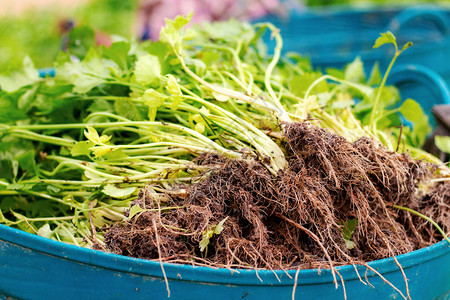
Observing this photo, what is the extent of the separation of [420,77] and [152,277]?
1727mm

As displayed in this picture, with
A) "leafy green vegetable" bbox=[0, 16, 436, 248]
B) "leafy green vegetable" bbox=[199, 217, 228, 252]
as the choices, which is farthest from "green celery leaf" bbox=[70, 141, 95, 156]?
"leafy green vegetable" bbox=[199, 217, 228, 252]

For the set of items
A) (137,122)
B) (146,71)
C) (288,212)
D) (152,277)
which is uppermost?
(146,71)

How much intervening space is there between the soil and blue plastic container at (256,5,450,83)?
269 centimetres

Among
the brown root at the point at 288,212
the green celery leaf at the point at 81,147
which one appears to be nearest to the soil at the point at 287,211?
the brown root at the point at 288,212

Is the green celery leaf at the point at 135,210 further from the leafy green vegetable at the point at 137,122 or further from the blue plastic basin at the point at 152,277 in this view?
the blue plastic basin at the point at 152,277

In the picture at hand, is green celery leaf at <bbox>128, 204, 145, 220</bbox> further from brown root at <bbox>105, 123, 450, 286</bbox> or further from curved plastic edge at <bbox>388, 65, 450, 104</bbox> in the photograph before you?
curved plastic edge at <bbox>388, 65, 450, 104</bbox>

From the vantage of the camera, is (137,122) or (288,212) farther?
(137,122)

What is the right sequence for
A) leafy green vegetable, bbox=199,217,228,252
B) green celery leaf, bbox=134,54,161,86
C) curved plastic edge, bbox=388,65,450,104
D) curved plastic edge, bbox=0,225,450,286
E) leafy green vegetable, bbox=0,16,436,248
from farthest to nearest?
1. curved plastic edge, bbox=388,65,450,104
2. green celery leaf, bbox=134,54,161,86
3. leafy green vegetable, bbox=0,16,436,248
4. leafy green vegetable, bbox=199,217,228,252
5. curved plastic edge, bbox=0,225,450,286

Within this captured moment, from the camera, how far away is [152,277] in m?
0.98

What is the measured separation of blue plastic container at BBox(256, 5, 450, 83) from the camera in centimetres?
367

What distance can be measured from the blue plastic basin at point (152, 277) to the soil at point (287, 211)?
6cm

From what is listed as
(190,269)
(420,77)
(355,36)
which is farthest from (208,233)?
(355,36)

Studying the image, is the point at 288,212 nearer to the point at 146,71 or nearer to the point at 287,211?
the point at 287,211

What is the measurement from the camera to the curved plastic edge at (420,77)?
1.96 metres
